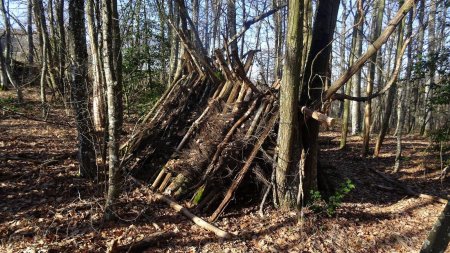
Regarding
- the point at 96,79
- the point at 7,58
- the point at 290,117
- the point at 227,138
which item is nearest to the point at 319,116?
the point at 290,117

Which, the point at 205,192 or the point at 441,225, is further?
the point at 205,192

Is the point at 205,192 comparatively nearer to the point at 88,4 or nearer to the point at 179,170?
the point at 179,170

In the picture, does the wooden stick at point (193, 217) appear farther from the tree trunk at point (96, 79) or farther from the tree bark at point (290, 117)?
the tree trunk at point (96, 79)

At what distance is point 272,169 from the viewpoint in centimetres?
523

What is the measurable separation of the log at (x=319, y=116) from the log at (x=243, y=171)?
0.64 meters

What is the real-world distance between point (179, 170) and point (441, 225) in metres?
3.82

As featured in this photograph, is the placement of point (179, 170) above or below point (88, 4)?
below

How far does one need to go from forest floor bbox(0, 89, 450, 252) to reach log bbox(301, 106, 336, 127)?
1.55 m

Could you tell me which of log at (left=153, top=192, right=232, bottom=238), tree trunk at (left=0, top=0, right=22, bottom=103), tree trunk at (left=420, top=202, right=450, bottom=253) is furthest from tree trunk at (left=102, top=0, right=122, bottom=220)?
tree trunk at (left=0, top=0, right=22, bottom=103)

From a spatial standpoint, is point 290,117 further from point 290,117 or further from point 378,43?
point 378,43

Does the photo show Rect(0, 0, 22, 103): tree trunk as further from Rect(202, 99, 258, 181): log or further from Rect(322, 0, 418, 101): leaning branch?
Rect(322, 0, 418, 101): leaning branch

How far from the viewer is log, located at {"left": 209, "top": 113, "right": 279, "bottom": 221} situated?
4961 millimetres

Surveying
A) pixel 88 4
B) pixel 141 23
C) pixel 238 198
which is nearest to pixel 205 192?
pixel 238 198

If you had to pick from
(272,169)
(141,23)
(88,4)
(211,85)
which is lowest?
(272,169)
